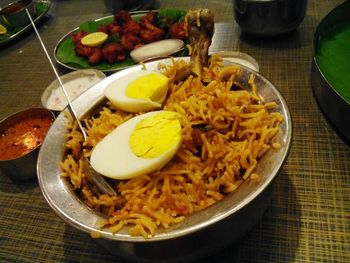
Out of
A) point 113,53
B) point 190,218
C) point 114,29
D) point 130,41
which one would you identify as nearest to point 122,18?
point 114,29

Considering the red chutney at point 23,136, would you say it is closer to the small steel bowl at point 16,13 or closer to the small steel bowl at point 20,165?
the small steel bowl at point 20,165

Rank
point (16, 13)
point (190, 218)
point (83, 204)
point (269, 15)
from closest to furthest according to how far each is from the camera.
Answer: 1. point (190, 218)
2. point (83, 204)
3. point (269, 15)
4. point (16, 13)

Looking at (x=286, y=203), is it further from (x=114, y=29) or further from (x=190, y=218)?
(x=114, y=29)

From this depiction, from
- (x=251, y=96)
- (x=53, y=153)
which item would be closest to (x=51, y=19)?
(x=53, y=153)

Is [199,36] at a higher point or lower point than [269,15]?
higher

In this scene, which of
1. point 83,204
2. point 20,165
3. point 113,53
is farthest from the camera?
point 113,53

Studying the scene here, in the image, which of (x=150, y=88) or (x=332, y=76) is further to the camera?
(x=332, y=76)

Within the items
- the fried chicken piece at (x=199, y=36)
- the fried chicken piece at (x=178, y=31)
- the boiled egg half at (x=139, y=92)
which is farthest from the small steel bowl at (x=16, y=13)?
the fried chicken piece at (x=199, y=36)
